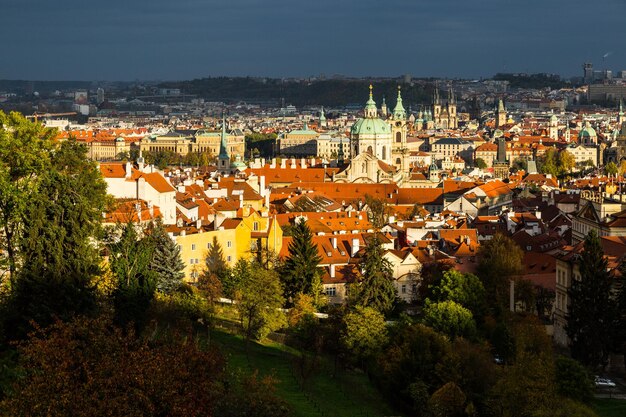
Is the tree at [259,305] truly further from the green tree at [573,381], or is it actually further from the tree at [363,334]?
the green tree at [573,381]

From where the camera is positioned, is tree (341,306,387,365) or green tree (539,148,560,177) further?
green tree (539,148,560,177)

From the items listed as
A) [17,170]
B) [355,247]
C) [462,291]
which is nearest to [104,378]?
[17,170]

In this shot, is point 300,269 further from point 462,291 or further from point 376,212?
point 376,212

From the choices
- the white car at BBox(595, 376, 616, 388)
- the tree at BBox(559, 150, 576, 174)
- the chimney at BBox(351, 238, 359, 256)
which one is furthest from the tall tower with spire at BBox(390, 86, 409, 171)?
the white car at BBox(595, 376, 616, 388)

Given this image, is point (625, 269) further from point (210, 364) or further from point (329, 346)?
point (210, 364)

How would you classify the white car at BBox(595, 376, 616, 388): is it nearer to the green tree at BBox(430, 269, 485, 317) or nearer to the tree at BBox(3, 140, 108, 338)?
the green tree at BBox(430, 269, 485, 317)

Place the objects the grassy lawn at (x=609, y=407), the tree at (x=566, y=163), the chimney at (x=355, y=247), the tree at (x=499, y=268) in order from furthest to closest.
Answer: the tree at (x=566, y=163) → the chimney at (x=355, y=247) → the tree at (x=499, y=268) → the grassy lawn at (x=609, y=407)

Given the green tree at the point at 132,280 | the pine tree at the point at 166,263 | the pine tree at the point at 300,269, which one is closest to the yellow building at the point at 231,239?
the pine tree at the point at 300,269

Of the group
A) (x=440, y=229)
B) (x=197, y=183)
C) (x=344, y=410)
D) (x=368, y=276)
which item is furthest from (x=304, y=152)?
(x=344, y=410)
